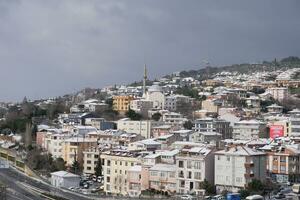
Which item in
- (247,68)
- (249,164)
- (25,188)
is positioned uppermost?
(247,68)

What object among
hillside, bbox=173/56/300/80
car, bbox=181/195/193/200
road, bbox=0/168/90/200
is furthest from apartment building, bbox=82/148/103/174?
hillside, bbox=173/56/300/80

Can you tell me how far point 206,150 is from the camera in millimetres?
30031

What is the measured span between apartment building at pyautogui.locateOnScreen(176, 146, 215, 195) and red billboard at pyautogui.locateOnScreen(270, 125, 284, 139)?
13216 millimetres

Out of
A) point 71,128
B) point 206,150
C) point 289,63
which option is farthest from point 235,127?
point 289,63

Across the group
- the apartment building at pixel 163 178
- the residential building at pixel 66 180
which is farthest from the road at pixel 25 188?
the apartment building at pixel 163 178

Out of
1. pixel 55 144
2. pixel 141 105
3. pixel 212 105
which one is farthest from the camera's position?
pixel 141 105

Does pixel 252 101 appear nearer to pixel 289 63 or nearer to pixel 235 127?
pixel 235 127

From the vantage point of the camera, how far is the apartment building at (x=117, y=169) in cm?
3194

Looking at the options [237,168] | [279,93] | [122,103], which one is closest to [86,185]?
[237,168]

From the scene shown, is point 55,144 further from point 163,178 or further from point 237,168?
point 237,168

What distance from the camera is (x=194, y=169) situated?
29391 millimetres

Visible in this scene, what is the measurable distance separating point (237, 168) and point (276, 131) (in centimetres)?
1483

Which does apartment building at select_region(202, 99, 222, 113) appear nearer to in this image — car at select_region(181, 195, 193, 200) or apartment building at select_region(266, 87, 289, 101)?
apartment building at select_region(266, 87, 289, 101)

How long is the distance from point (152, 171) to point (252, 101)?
99.3ft
